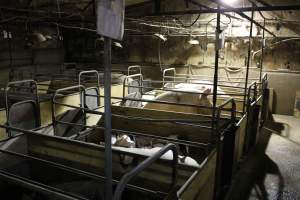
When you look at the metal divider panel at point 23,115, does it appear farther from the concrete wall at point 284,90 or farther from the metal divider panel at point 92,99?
the concrete wall at point 284,90

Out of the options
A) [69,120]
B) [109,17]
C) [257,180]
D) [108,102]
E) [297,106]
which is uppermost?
[109,17]

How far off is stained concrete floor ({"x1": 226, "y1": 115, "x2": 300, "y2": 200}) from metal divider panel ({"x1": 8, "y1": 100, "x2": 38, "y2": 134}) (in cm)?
269

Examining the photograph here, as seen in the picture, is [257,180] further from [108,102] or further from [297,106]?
[297,106]

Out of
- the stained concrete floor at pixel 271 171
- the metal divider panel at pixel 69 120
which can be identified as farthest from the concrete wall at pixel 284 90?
the metal divider panel at pixel 69 120

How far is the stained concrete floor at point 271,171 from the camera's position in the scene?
10.3ft

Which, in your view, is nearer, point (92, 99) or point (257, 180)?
point (257, 180)

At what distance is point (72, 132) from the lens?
363 centimetres

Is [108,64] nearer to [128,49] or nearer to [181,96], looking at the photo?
[181,96]

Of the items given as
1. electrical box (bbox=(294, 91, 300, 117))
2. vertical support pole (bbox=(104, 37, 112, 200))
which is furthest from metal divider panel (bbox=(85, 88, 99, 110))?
electrical box (bbox=(294, 91, 300, 117))

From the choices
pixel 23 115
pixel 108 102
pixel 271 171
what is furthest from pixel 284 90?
pixel 108 102

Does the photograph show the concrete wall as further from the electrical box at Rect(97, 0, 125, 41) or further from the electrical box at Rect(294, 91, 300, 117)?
the electrical box at Rect(97, 0, 125, 41)

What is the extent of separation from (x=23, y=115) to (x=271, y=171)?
344 cm

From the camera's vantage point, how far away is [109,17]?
0.89 metres

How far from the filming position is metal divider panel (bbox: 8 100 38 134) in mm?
3306
